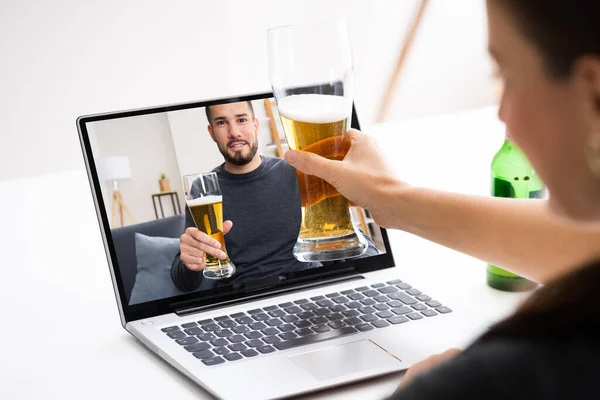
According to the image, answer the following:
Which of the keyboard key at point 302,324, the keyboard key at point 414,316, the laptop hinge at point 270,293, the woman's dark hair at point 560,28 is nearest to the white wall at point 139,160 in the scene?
the laptop hinge at point 270,293

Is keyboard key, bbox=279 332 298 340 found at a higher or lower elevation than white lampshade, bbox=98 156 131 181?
lower

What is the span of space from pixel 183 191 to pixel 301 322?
256 mm

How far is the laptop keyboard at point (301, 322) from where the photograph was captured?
98 cm

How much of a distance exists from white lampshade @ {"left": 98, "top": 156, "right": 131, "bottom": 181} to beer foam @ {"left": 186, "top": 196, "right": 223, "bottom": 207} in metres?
0.09

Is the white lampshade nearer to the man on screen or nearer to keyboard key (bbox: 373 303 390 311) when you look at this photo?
the man on screen

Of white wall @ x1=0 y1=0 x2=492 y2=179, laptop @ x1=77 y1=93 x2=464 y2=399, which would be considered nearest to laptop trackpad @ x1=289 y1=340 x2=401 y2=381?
laptop @ x1=77 y1=93 x2=464 y2=399

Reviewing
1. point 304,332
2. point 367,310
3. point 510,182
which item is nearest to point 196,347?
point 304,332

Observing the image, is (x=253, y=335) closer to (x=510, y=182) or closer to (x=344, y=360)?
(x=344, y=360)

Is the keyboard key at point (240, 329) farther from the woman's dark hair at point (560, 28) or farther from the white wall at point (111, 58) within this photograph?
the white wall at point (111, 58)

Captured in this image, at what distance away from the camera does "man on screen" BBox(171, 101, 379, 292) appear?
1.14 metres

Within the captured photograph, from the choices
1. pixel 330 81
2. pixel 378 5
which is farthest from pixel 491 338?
pixel 378 5

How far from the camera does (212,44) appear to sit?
5.06 meters

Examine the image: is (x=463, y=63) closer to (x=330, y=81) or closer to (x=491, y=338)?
(x=330, y=81)

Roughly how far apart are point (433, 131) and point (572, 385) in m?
1.74
